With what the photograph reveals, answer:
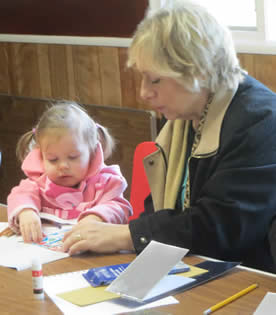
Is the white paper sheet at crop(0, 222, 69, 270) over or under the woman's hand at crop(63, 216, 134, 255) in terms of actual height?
under

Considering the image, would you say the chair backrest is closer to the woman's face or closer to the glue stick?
the woman's face

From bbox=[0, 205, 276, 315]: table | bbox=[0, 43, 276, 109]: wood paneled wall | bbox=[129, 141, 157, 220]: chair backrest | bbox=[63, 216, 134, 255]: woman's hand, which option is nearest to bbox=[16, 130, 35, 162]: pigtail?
bbox=[129, 141, 157, 220]: chair backrest

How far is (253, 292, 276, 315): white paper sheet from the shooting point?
1.45 metres

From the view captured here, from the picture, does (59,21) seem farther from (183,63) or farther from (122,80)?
(183,63)

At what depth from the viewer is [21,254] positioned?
1.91 meters

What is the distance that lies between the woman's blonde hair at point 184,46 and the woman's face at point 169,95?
0.03m

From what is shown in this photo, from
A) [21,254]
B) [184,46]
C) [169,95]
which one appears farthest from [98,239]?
[184,46]

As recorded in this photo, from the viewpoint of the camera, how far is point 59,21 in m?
4.12

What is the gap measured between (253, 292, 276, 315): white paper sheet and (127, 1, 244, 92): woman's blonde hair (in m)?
0.70

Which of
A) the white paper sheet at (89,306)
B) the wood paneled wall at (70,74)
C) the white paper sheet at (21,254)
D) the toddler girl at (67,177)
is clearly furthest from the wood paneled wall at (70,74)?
the white paper sheet at (89,306)

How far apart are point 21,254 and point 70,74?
2298mm

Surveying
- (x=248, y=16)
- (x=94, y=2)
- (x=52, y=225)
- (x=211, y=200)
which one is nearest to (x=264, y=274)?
(x=211, y=200)

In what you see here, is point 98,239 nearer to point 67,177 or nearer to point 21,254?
point 21,254

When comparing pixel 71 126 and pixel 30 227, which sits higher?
pixel 71 126
